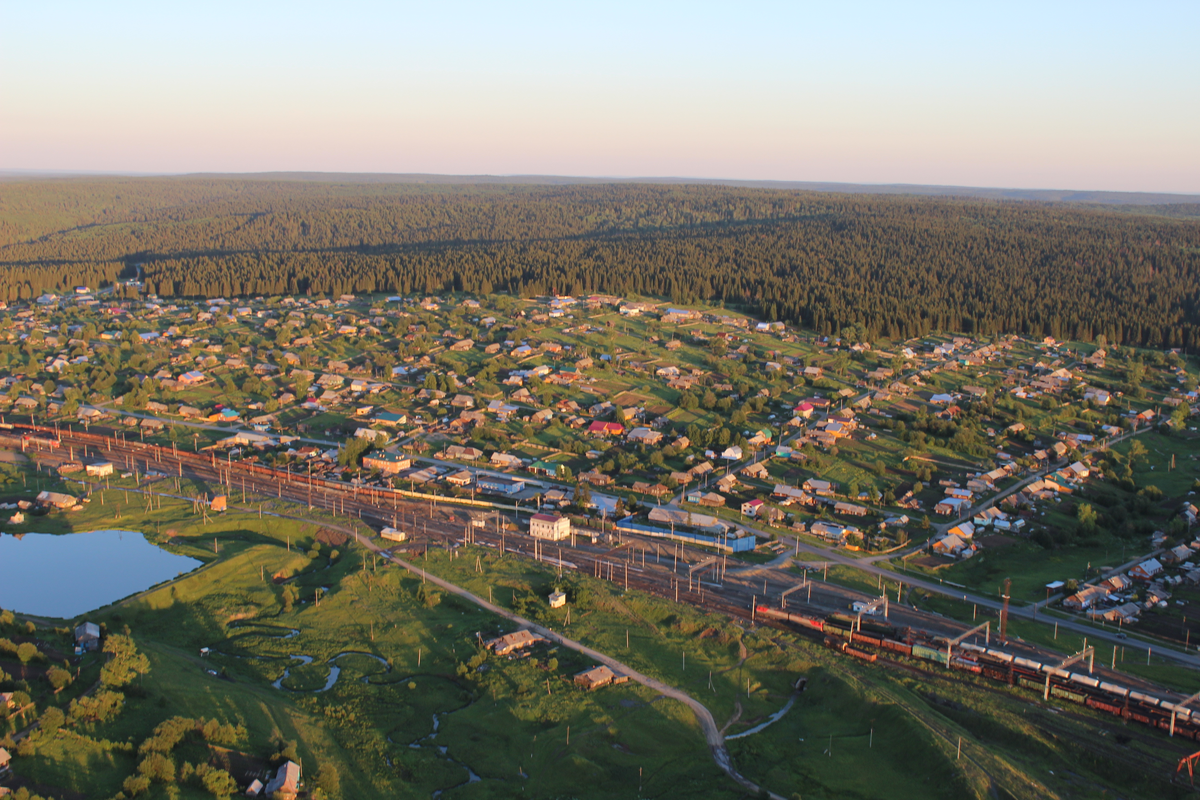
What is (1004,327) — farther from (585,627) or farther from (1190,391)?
(585,627)

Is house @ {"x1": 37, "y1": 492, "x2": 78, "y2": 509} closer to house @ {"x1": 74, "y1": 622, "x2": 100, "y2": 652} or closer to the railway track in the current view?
the railway track

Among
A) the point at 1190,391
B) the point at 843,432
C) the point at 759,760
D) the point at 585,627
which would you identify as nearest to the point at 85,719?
the point at 585,627

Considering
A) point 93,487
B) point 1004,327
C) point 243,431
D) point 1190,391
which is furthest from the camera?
point 1004,327

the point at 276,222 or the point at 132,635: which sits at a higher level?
the point at 276,222

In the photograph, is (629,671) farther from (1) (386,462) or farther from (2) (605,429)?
(2) (605,429)

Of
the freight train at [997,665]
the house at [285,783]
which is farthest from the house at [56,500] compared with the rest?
→ the freight train at [997,665]
